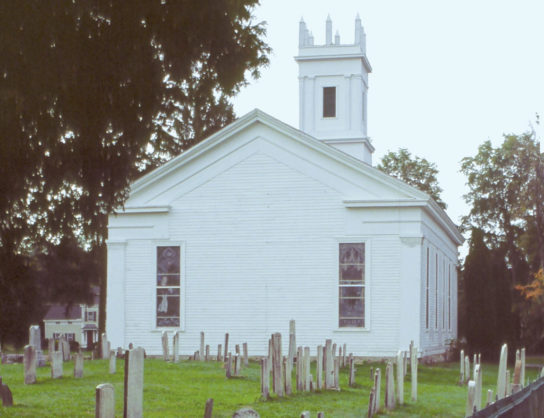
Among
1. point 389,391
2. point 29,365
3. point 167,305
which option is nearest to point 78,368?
point 29,365

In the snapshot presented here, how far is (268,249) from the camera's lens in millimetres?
36938

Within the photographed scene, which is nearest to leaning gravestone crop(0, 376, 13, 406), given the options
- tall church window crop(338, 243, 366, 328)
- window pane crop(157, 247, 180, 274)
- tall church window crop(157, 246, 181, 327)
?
tall church window crop(338, 243, 366, 328)

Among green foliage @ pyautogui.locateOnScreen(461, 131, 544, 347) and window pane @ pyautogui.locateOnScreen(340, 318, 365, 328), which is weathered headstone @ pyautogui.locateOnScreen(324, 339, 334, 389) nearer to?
window pane @ pyautogui.locateOnScreen(340, 318, 365, 328)

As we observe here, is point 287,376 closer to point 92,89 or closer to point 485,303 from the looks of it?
point 92,89

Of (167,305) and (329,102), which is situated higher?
(329,102)

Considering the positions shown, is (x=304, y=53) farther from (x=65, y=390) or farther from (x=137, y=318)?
(x=65, y=390)

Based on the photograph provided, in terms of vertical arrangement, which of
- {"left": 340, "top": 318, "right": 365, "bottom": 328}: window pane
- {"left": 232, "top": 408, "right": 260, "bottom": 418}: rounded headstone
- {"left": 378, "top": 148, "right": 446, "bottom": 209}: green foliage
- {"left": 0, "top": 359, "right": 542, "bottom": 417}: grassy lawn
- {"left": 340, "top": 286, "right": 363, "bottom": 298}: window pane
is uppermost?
{"left": 378, "top": 148, "right": 446, "bottom": 209}: green foliage

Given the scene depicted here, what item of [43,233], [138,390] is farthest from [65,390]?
[138,390]

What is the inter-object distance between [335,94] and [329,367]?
92.5ft

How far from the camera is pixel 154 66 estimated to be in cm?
1445

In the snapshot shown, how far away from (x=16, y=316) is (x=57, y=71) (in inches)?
2171

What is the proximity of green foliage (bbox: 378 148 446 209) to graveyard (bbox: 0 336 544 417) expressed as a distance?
40648mm

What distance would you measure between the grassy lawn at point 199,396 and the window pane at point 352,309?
5.88m

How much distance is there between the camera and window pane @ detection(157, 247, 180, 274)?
38000mm
